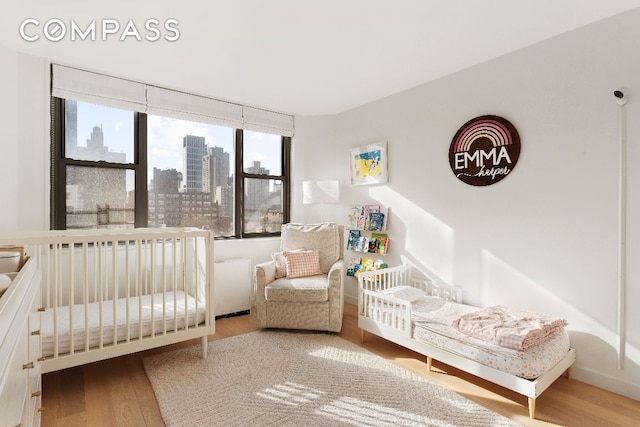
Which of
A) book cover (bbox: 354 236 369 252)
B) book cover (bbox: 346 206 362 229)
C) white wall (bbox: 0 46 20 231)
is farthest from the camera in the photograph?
book cover (bbox: 346 206 362 229)

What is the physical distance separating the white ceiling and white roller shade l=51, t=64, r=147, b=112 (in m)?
0.07

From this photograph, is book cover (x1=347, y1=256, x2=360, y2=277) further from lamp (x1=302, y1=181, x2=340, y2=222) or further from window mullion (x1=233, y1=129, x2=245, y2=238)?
window mullion (x1=233, y1=129, x2=245, y2=238)

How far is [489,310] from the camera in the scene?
226 cm

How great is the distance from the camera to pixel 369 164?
3.54 metres

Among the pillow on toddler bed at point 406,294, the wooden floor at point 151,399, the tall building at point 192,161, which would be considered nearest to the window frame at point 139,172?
the tall building at point 192,161

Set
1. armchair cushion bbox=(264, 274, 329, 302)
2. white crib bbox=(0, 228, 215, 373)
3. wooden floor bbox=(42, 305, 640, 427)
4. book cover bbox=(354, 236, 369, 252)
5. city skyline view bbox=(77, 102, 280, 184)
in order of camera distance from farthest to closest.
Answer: book cover bbox=(354, 236, 369, 252) < city skyline view bbox=(77, 102, 280, 184) < armchair cushion bbox=(264, 274, 329, 302) < white crib bbox=(0, 228, 215, 373) < wooden floor bbox=(42, 305, 640, 427)

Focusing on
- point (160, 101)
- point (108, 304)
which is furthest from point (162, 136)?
point (108, 304)

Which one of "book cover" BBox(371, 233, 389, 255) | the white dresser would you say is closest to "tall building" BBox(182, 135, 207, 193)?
"book cover" BBox(371, 233, 389, 255)

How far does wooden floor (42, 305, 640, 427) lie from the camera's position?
5.65 feet

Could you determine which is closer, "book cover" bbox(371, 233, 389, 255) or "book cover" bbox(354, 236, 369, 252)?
"book cover" bbox(371, 233, 389, 255)

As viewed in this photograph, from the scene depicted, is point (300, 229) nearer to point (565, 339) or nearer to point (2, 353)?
point (565, 339)

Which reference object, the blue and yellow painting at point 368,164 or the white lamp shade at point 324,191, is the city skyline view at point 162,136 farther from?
the blue and yellow painting at point 368,164

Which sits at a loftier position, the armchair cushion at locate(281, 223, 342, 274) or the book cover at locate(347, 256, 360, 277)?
the armchair cushion at locate(281, 223, 342, 274)

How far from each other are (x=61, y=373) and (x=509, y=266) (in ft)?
10.7
